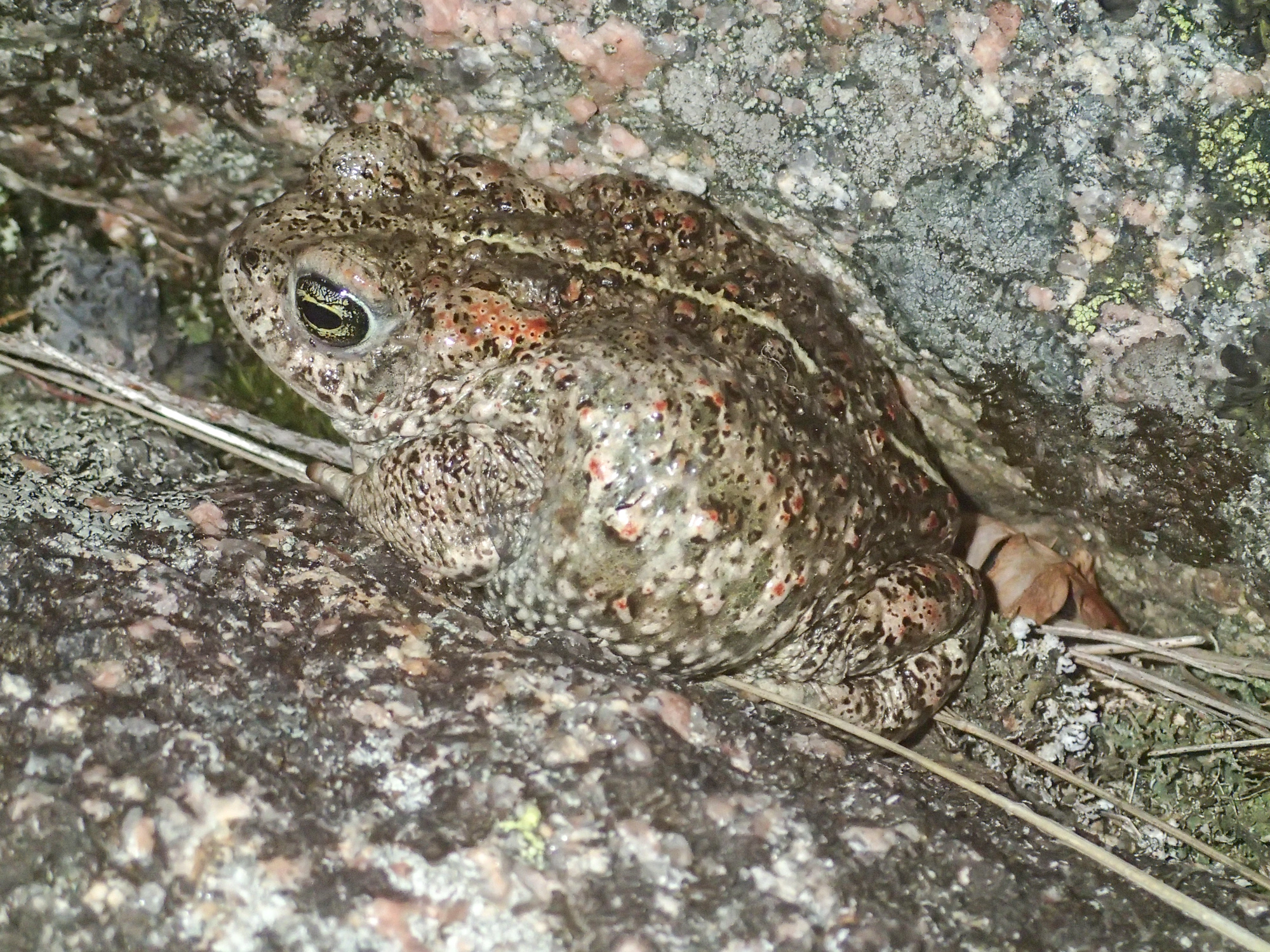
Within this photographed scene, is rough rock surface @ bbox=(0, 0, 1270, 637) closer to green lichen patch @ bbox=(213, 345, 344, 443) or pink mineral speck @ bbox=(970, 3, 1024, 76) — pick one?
pink mineral speck @ bbox=(970, 3, 1024, 76)

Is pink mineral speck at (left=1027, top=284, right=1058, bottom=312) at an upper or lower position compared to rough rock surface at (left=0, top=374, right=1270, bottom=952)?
upper

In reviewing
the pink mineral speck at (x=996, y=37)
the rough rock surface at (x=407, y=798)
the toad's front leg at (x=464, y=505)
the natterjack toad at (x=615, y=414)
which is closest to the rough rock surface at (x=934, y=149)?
the pink mineral speck at (x=996, y=37)

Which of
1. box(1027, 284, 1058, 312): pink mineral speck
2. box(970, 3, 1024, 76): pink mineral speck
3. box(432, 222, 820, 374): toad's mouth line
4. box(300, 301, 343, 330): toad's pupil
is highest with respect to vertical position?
box(970, 3, 1024, 76): pink mineral speck

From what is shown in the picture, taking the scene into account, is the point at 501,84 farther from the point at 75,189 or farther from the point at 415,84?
the point at 75,189

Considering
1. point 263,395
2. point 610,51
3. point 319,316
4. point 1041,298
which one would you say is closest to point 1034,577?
point 1041,298

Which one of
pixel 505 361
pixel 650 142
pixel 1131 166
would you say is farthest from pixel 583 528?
pixel 1131 166

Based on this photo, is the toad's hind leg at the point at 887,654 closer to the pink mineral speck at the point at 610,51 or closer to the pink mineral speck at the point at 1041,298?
the pink mineral speck at the point at 1041,298

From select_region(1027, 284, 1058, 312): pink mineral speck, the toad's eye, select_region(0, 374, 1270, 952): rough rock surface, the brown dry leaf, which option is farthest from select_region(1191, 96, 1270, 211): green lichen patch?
the toad's eye
